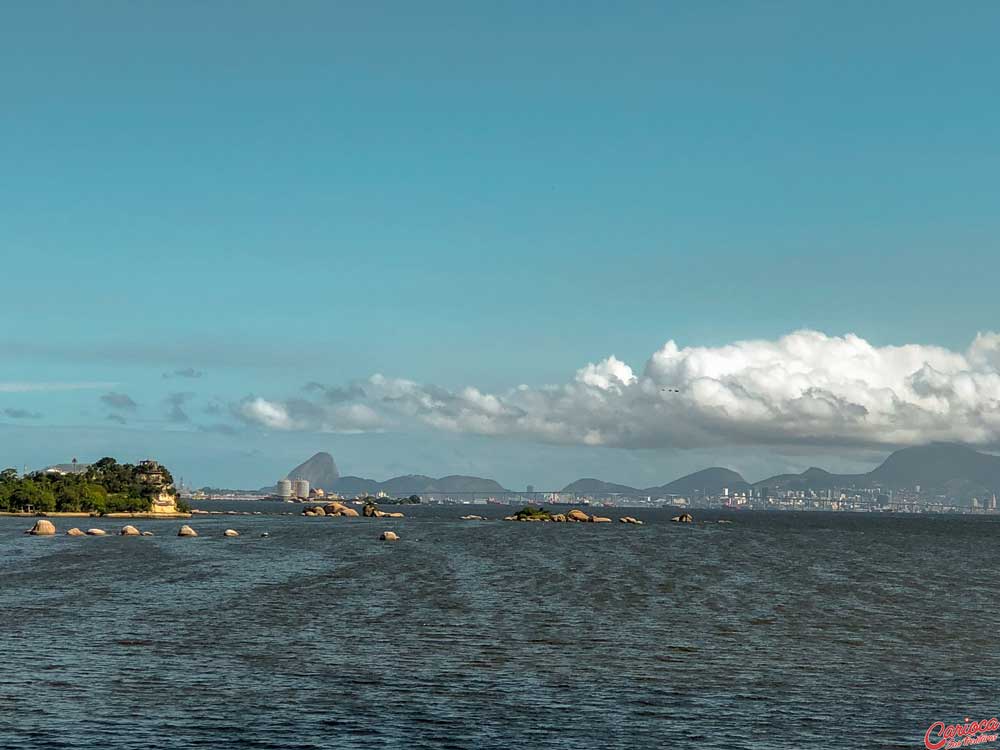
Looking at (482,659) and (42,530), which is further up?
(482,659)

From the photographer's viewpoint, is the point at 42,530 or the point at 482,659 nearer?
the point at 482,659

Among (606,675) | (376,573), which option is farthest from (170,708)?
(376,573)

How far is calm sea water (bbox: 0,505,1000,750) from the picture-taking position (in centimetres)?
4088

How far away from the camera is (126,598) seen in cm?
8431

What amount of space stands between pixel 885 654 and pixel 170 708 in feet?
127

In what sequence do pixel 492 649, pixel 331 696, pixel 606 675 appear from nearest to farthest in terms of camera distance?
pixel 331 696 → pixel 606 675 → pixel 492 649

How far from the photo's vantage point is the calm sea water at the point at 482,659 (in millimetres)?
40875

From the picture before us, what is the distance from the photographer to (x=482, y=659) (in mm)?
56000

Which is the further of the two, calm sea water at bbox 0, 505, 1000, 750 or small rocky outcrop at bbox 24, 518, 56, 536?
small rocky outcrop at bbox 24, 518, 56, 536

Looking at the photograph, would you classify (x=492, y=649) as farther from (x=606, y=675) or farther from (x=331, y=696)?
(x=331, y=696)

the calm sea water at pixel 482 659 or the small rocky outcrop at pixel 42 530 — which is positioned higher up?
the calm sea water at pixel 482 659

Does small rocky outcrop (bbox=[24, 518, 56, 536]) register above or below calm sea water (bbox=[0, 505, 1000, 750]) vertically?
Result: below

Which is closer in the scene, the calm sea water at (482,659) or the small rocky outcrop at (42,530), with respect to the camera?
the calm sea water at (482,659)

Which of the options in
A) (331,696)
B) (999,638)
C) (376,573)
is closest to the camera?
(331,696)
